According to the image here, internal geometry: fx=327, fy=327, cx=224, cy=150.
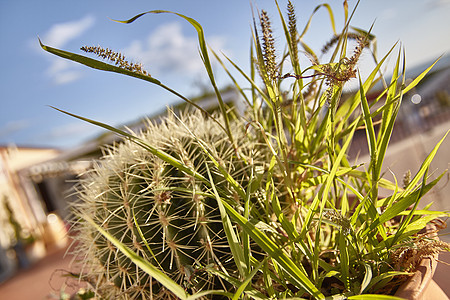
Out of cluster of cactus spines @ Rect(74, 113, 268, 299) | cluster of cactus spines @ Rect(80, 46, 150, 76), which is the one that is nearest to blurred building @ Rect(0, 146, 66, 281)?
cluster of cactus spines @ Rect(74, 113, 268, 299)

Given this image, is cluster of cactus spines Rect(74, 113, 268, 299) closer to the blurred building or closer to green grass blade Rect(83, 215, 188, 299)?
green grass blade Rect(83, 215, 188, 299)

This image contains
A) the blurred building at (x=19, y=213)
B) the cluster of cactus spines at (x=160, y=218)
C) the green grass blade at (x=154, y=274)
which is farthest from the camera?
the blurred building at (x=19, y=213)

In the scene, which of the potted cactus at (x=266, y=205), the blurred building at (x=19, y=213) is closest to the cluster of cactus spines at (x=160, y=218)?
the potted cactus at (x=266, y=205)

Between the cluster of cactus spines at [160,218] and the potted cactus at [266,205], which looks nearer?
the potted cactus at [266,205]

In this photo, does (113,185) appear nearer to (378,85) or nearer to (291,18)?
(291,18)

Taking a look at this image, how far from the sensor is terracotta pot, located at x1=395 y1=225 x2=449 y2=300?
352mm

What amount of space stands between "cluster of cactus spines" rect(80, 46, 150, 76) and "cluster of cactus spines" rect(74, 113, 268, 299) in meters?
0.14

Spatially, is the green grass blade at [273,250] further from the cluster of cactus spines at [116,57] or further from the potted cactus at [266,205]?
the cluster of cactus spines at [116,57]

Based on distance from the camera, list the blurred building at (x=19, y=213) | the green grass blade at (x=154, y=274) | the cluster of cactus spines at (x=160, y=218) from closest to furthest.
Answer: the green grass blade at (x=154, y=274) < the cluster of cactus spines at (x=160, y=218) < the blurred building at (x=19, y=213)

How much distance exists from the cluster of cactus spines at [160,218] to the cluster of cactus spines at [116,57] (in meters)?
0.14

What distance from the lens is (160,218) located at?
50 centimetres

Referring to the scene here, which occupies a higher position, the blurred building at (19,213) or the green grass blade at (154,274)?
the blurred building at (19,213)

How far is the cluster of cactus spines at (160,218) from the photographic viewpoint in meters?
0.50

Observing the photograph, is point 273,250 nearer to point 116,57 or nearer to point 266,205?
point 266,205
